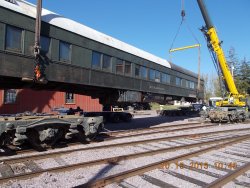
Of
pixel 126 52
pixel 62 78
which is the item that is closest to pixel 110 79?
pixel 126 52

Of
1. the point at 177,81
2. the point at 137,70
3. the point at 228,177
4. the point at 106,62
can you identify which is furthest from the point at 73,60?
the point at 177,81

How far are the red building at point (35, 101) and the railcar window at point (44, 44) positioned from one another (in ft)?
39.9

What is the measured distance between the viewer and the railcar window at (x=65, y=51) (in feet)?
30.1

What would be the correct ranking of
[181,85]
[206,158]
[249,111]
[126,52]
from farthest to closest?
1. [249,111]
2. [181,85]
3. [126,52]
4. [206,158]

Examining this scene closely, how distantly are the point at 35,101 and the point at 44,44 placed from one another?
44.1 ft

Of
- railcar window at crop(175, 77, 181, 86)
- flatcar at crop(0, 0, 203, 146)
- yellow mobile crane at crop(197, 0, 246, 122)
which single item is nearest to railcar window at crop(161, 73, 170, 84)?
railcar window at crop(175, 77, 181, 86)

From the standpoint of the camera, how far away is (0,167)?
19.0 ft

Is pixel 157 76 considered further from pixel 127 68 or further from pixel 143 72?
pixel 127 68

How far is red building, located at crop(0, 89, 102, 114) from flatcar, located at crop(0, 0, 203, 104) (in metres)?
9.42

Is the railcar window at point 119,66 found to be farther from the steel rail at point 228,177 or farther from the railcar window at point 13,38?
the steel rail at point 228,177

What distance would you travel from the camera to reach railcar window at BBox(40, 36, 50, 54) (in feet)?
27.9

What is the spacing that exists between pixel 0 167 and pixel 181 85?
15.0 meters

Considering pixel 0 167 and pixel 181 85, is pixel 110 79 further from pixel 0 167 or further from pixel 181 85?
pixel 181 85
